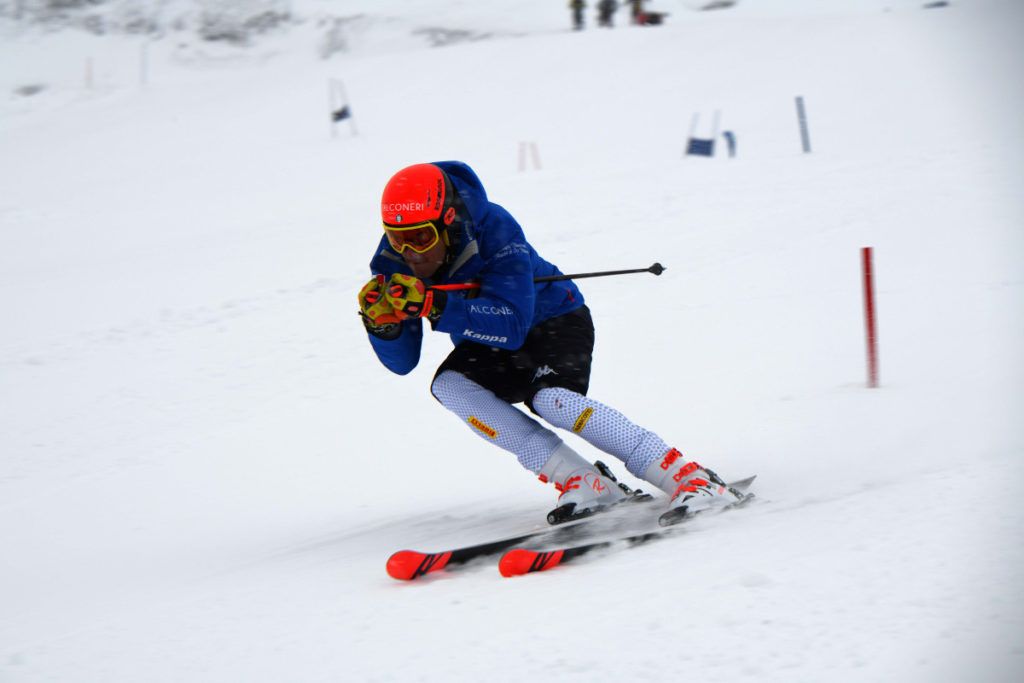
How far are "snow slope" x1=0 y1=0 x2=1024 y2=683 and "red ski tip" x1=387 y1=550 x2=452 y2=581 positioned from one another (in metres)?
0.06

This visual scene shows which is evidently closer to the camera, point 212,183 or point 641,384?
point 641,384

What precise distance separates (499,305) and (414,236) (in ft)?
1.46

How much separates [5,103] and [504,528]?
27.4 m

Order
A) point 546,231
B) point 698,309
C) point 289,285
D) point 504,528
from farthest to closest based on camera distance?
point 546,231
point 289,285
point 698,309
point 504,528

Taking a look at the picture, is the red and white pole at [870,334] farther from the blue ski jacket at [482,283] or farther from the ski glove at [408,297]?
the ski glove at [408,297]

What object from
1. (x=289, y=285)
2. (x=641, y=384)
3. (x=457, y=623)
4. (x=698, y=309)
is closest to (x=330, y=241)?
(x=289, y=285)

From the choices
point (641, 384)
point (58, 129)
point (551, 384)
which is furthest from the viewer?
point (58, 129)

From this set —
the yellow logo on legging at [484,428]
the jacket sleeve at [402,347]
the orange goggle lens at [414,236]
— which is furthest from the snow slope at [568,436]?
the orange goggle lens at [414,236]

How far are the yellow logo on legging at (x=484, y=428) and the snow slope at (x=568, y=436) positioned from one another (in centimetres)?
48

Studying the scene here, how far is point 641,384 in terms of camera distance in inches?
255

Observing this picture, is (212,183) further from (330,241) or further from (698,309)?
(698,309)

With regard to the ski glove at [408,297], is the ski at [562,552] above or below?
below

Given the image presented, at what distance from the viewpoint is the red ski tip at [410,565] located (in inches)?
127

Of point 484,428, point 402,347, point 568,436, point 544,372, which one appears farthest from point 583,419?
point 568,436
